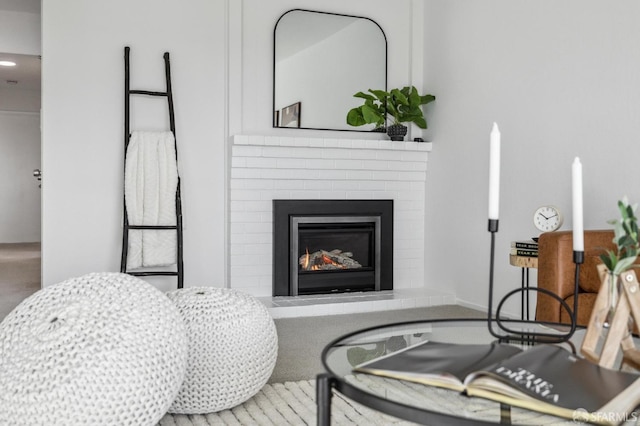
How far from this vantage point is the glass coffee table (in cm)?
102

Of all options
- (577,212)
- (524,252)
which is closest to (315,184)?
(524,252)

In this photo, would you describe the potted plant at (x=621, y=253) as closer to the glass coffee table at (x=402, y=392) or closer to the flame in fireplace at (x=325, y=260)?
the glass coffee table at (x=402, y=392)

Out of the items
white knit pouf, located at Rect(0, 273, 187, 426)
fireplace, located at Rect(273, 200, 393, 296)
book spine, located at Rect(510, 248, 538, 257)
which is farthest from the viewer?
fireplace, located at Rect(273, 200, 393, 296)

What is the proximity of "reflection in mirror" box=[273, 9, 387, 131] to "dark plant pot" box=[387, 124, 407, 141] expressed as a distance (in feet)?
0.66

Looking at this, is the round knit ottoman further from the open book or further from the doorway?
the doorway

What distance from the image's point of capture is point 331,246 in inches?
189

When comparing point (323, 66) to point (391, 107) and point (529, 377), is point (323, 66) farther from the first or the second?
point (529, 377)

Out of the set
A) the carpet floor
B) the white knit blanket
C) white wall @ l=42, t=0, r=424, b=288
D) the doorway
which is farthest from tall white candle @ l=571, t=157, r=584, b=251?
the doorway

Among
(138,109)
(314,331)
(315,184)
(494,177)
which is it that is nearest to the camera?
(494,177)

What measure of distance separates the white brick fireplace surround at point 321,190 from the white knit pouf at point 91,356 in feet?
7.50

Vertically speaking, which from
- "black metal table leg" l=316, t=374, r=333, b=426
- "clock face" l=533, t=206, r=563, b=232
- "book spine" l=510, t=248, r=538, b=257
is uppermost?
"clock face" l=533, t=206, r=563, b=232

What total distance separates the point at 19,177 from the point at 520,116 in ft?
28.8

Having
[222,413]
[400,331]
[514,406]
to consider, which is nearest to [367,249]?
[222,413]

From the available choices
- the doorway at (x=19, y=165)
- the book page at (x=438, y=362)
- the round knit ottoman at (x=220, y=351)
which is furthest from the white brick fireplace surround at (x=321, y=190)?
the doorway at (x=19, y=165)
